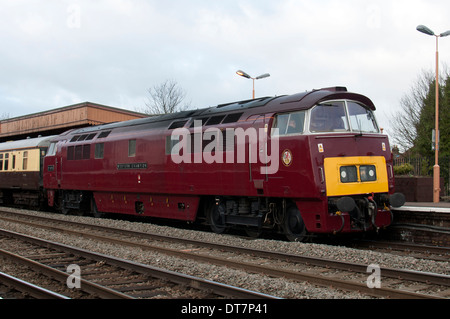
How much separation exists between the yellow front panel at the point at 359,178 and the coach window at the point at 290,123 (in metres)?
1.03

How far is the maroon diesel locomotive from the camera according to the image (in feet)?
32.0

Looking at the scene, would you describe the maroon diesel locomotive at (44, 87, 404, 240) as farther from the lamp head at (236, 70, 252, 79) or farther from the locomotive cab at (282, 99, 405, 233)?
the lamp head at (236, 70, 252, 79)

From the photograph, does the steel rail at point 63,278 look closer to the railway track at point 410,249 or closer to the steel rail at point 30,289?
the steel rail at point 30,289

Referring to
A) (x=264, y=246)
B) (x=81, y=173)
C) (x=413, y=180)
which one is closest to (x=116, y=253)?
(x=264, y=246)

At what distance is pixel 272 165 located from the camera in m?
10.5

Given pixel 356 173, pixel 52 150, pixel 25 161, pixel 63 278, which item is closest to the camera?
pixel 63 278

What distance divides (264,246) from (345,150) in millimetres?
2822

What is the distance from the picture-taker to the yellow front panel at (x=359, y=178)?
964 cm

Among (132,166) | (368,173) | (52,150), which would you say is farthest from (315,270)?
(52,150)

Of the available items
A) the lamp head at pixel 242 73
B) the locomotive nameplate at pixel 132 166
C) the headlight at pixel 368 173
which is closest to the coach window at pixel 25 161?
the locomotive nameplate at pixel 132 166

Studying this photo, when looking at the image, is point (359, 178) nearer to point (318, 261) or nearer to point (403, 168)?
point (318, 261)

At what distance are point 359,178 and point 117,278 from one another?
569 cm

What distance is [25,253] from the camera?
9.92m
